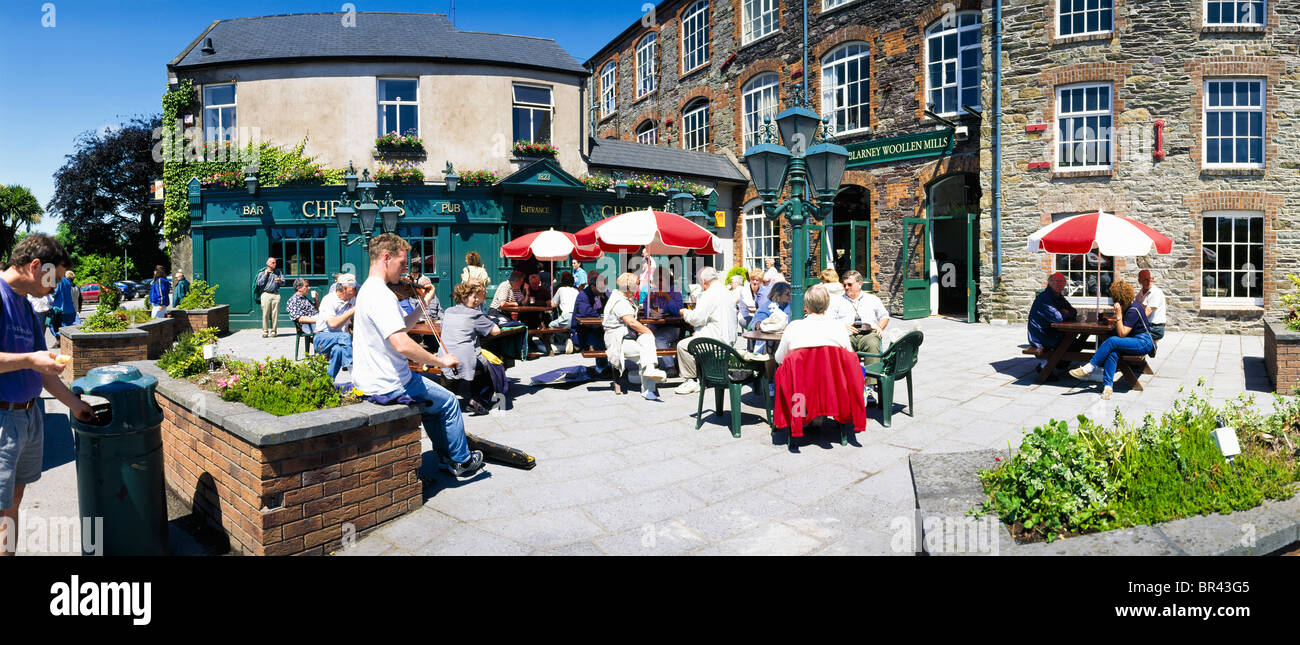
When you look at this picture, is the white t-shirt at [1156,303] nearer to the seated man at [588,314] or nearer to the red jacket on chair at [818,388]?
the red jacket on chair at [818,388]

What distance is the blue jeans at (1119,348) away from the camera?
27.0 feet

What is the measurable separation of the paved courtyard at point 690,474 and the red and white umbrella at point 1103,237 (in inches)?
69.8

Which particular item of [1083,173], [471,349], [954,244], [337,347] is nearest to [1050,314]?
[471,349]

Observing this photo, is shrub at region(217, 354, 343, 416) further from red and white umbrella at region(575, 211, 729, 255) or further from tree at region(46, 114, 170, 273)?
tree at region(46, 114, 170, 273)

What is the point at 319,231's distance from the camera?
17891 millimetres

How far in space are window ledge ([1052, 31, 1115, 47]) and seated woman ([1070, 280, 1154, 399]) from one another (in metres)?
10.2

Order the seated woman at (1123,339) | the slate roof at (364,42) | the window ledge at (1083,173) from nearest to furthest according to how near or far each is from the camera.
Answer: the seated woman at (1123,339) → the window ledge at (1083,173) → the slate roof at (364,42)

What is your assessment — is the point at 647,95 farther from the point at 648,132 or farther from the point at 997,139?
the point at 997,139

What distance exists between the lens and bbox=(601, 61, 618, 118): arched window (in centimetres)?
3188

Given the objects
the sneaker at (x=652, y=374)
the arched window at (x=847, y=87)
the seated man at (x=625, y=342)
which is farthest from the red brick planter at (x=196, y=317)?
the arched window at (x=847, y=87)

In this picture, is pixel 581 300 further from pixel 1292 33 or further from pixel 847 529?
pixel 1292 33

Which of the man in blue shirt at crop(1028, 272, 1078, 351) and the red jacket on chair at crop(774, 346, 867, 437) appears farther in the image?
the man in blue shirt at crop(1028, 272, 1078, 351)

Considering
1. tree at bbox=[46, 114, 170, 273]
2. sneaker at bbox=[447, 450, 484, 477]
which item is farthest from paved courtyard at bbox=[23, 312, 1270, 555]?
tree at bbox=[46, 114, 170, 273]

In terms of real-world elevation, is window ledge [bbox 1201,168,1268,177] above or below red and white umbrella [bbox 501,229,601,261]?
above
